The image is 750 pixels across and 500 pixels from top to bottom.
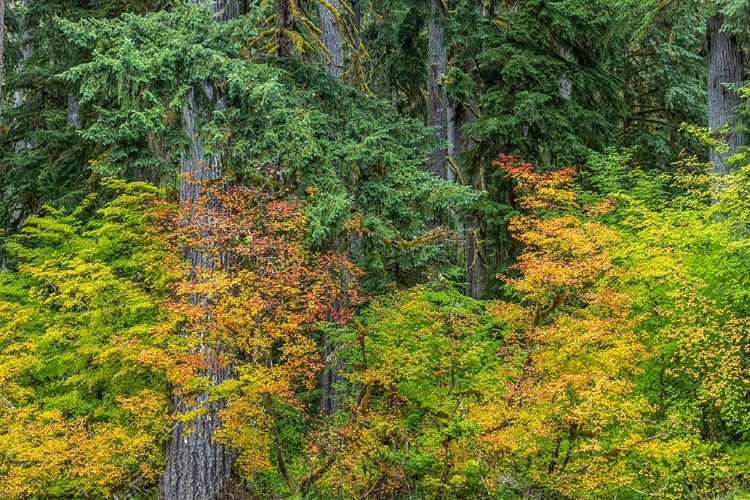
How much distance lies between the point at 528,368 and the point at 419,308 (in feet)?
5.64

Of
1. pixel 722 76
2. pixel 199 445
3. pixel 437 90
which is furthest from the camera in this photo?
pixel 437 90

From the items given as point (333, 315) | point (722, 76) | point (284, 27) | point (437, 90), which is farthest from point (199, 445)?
point (437, 90)

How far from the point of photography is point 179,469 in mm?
7777

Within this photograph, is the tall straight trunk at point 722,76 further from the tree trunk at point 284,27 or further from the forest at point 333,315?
the tree trunk at point 284,27

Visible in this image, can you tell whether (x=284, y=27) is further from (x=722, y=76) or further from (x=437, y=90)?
(x=722, y=76)

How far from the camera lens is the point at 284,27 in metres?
9.95

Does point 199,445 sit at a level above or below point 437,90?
below

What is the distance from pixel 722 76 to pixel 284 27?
6696 millimetres

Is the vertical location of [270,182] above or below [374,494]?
above

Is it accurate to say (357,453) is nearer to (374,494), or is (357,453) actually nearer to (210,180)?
(374,494)

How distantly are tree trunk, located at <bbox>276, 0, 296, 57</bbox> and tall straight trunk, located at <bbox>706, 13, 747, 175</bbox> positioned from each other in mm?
6419

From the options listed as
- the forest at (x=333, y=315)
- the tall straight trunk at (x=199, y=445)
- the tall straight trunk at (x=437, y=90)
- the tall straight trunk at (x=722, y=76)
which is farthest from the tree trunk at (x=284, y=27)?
the tall straight trunk at (x=722, y=76)

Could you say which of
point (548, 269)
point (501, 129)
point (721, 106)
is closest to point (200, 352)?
point (548, 269)

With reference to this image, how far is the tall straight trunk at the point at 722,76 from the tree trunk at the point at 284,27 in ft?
21.1
